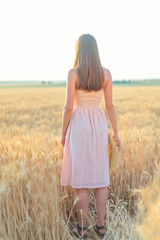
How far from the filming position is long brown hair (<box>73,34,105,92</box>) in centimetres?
206

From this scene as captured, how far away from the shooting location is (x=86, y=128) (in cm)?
212

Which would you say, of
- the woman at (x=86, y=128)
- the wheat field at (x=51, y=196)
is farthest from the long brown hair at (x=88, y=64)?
the wheat field at (x=51, y=196)

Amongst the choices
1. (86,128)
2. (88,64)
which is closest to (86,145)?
(86,128)

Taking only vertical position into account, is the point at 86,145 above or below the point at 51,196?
above

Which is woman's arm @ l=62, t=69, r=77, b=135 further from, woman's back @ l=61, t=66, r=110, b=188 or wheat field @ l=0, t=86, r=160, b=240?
wheat field @ l=0, t=86, r=160, b=240

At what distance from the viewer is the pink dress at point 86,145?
2131mm

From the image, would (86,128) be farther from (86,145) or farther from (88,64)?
(88,64)

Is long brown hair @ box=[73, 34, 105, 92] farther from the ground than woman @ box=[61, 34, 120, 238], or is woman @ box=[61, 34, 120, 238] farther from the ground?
long brown hair @ box=[73, 34, 105, 92]

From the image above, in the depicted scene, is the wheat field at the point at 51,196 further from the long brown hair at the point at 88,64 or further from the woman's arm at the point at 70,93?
the long brown hair at the point at 88,64

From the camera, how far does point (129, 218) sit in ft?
7.52

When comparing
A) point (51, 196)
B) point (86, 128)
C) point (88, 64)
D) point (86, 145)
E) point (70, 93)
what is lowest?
point (51, 196)

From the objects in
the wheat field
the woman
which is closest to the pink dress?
the woman

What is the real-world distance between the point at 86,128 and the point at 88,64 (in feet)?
1.52

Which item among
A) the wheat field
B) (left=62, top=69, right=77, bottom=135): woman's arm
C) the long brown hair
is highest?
the long brown hair
